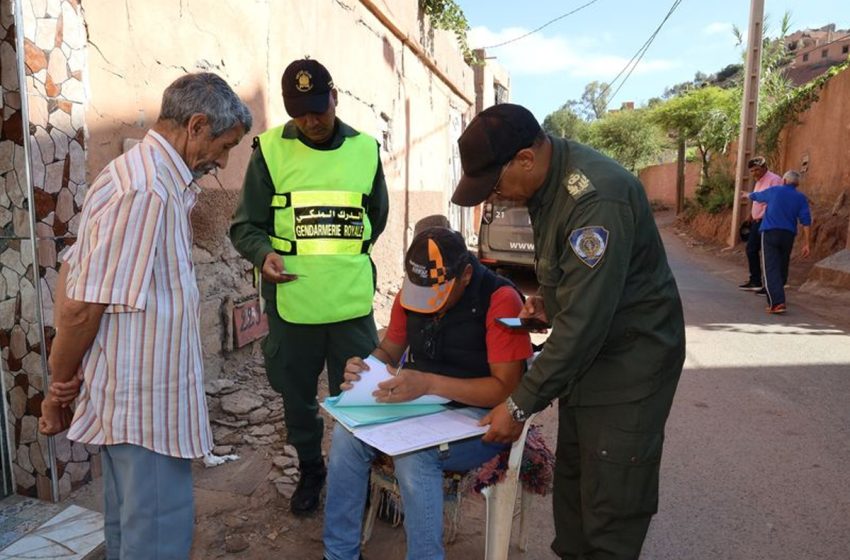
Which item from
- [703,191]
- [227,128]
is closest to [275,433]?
[227,128]

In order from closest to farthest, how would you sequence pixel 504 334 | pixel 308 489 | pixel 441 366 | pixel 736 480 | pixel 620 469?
pixel 620 469 → pixel 504 334 → pixel 441 366 → pixel 308 489 → pixel 736 480

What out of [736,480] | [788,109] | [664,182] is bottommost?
[736,480]

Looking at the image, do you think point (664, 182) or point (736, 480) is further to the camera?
point (664, 182)

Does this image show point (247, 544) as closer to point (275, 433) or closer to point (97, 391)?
point (275, 433)

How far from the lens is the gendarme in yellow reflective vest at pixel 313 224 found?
252cm

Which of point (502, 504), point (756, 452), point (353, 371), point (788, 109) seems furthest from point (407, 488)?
point (788, 109)

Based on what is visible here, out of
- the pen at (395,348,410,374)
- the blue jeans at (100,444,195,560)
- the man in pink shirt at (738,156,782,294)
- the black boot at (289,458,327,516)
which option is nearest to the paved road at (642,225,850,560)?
the pen at (395,348,410,374)

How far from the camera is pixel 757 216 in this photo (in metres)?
8.30

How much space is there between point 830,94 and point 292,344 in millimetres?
12212

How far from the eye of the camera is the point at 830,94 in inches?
445

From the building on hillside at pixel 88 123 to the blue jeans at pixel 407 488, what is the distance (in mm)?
1345

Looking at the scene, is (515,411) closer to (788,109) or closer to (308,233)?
(308,233)

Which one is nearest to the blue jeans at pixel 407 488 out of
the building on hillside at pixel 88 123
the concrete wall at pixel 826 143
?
the building on hillside at pixel 88 123

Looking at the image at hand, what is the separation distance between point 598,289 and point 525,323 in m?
0.48
